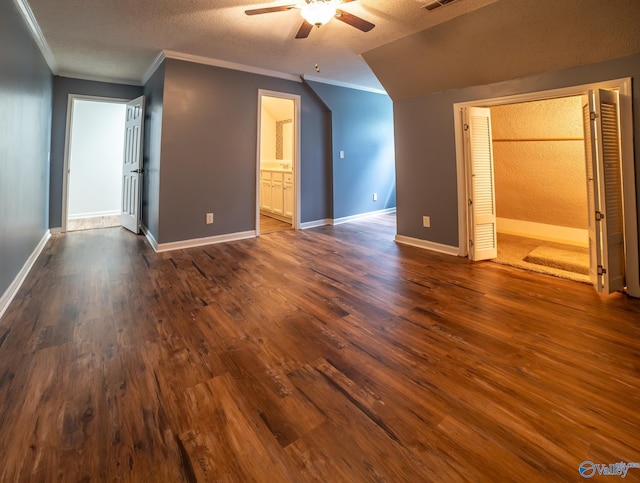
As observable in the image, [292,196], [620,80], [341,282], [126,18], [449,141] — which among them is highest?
[126,18]

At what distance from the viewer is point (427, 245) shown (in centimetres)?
401

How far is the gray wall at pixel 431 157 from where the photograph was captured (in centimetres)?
340

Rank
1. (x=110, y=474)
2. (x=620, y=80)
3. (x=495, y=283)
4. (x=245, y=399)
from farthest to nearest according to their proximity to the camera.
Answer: (x=495, y=283) < (x=620, y=80) < (x=245, y=399) < (x=110, y=474)

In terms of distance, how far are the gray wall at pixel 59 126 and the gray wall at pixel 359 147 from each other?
3.48 metres

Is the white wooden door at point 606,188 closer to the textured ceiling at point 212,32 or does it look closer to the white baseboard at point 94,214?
the textured ceiling at point 212,32

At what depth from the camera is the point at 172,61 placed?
3.78 m

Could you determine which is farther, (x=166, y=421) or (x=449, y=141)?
(x=449, y=141)

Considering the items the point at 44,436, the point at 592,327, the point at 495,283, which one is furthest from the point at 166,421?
the point at 495,283

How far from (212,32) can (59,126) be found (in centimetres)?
319

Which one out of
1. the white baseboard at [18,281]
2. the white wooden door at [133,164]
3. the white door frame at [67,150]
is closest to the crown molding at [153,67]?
the white wooden door at [133,164]

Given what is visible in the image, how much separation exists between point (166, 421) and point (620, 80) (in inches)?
149

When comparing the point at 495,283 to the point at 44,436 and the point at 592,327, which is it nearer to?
the point at 592,327

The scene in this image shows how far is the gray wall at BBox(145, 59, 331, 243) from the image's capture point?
388cm

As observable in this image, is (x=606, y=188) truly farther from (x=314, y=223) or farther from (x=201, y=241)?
(x=201, y=241)
